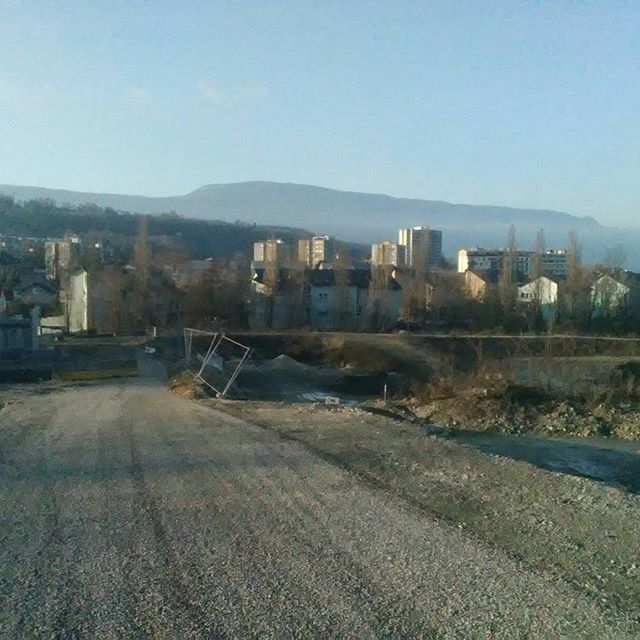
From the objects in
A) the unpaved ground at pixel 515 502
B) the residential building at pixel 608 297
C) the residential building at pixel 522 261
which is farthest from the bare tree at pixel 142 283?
the unpaved ground at pixel 515 502

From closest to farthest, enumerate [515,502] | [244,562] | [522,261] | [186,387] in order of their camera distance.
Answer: [244,562] → [515,502] → [186,387] → [522,261]

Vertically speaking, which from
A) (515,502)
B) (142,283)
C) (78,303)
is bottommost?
(78,303)

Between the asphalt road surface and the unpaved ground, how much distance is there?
29cm

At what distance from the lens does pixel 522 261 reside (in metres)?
84.1

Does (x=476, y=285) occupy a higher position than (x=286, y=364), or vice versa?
(x=476, y=285)

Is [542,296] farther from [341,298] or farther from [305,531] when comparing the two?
[305,531]

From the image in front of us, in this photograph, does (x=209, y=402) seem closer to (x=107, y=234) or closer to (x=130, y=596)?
(x=130, y=596)

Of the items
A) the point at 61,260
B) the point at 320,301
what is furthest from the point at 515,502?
the point at 61,260

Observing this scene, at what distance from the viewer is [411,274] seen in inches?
2736

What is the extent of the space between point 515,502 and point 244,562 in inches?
130

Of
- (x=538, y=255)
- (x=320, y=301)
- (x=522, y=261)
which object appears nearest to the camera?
(x=320, y=301)

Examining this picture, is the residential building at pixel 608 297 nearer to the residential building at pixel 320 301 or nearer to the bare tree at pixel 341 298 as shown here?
the residential building at pixel 320 301

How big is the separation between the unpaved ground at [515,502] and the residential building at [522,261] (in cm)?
5682

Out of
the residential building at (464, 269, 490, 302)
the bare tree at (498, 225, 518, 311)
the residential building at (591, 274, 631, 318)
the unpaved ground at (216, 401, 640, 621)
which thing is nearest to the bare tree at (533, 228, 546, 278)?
the bare tree at (498, 225, 518, 311)
